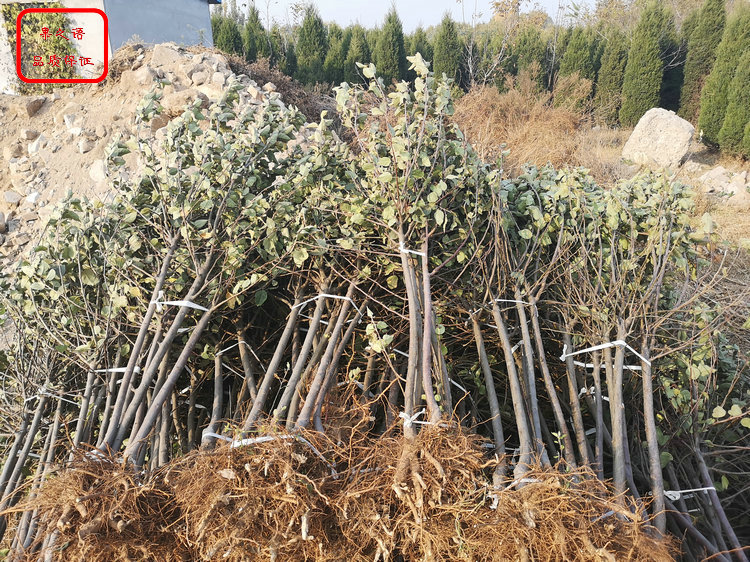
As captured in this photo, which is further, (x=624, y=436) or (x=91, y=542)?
(x=624, y=436)

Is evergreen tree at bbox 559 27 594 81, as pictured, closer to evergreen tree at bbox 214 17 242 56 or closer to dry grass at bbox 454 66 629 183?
dry grass at bbox 454 66 629 183

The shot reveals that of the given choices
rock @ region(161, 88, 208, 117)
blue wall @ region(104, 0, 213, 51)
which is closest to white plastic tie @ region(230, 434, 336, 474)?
rock @ region(161, 88, 208, 117)

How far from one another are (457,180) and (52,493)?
6.72 ft

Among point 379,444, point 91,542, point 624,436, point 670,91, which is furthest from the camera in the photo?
point 670,91

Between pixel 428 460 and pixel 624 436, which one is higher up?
pixel 428 460

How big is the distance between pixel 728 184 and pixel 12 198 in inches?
476

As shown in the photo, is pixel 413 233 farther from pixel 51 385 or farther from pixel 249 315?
pixel 51 385

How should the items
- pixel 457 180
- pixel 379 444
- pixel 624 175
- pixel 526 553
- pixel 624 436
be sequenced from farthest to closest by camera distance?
1. pixel 624 175
2. pixel 457 180
3. pixel 624 436
4. pixel 379 444
5. pixel 526 553

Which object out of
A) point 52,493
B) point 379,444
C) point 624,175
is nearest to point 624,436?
point 379,444

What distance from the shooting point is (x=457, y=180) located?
2.33 metres

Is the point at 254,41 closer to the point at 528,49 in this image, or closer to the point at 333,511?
the point at 528,49

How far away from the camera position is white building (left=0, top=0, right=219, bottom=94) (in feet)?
33.6

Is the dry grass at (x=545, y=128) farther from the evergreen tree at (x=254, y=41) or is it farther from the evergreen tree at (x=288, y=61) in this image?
the evergreen tree at (x=254, y=41)

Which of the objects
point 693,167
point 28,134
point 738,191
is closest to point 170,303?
point 28,134
